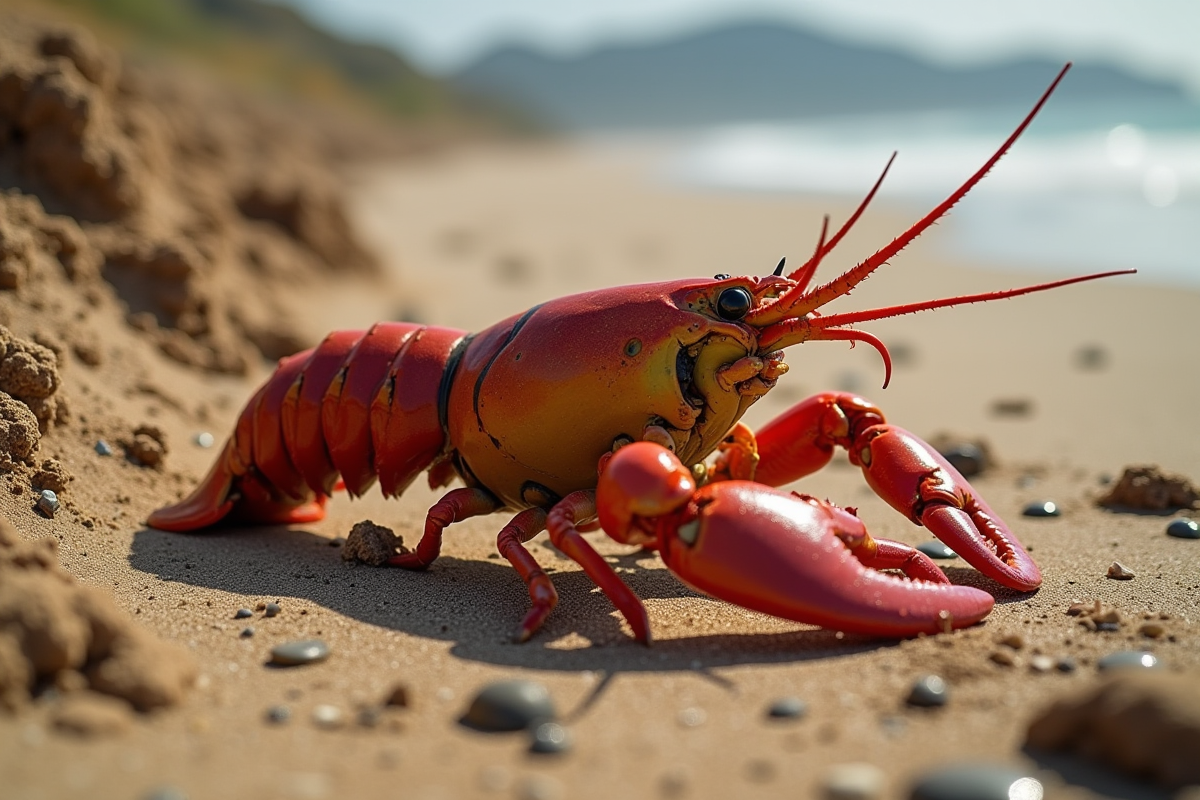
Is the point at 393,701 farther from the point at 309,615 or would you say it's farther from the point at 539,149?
the point at 539,149

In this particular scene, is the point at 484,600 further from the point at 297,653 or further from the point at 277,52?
the point at 277,52

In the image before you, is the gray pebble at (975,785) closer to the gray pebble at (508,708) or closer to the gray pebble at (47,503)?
the gray pebble at (508,708)

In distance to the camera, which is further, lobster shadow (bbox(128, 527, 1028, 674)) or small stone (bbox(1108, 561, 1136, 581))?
small stone (bbox(1108, 561, 1136, 581))

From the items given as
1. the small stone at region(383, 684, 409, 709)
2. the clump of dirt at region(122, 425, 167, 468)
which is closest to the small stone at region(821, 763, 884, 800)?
the small stone at region(383, 684, 409, 709)

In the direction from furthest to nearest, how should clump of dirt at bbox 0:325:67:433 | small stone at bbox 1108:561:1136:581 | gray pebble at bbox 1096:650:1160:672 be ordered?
1. clump of dirt at bbox 0:325:67:433
2. small stone at bbox 1108:561:1136:581
3. gray pebble at bbox 1096:650:1160:672

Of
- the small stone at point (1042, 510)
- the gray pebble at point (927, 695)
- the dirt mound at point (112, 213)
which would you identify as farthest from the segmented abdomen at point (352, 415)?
the small stone at point (1042, 510)

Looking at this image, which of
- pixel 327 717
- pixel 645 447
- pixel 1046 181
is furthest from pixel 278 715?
pixel 1046 181

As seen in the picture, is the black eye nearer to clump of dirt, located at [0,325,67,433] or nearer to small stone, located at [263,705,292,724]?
small stone, located at [263,705,292,724]
